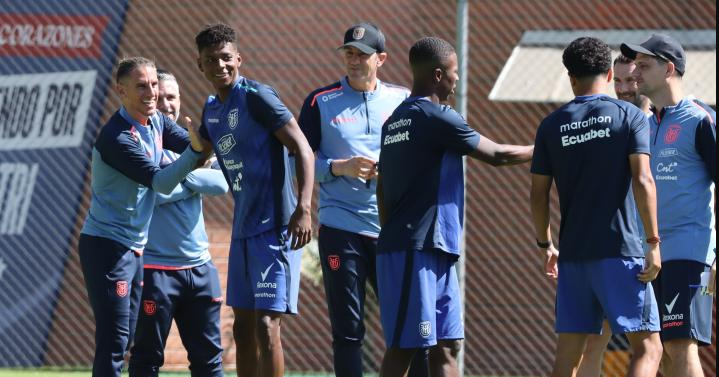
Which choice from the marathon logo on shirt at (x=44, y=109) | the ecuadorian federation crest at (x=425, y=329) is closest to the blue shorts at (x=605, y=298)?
the ecuadorian federation crest at (x=425, y=329)

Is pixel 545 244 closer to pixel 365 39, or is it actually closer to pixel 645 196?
pixel 645 196

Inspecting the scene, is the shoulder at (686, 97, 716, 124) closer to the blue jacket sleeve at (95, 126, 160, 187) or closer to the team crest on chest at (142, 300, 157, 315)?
the blue jacket sleeve at (95, 126, 160, 187)

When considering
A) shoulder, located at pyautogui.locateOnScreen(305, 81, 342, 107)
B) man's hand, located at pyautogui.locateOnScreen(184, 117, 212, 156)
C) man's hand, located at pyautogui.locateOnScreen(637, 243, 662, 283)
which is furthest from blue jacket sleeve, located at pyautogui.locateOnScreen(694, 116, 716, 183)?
man's hand, located at pyautogui.locateOnScreen(184, 117, 212, 156)

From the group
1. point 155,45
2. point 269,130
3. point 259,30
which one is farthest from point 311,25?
point 269,130

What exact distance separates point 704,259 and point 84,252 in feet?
10.2

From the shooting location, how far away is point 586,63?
5238 millimetres

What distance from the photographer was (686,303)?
578 cm

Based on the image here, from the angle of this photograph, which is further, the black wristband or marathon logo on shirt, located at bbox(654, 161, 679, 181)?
marathon logo on shirt, located at bbox(654, 161, 679, 181)

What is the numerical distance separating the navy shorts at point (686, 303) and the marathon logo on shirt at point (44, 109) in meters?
5.67

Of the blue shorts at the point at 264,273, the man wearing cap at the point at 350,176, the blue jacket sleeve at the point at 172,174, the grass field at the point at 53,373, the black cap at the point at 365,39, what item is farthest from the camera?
the grass field at the point at 53,373

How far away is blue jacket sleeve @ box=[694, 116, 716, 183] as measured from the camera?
5773 mm

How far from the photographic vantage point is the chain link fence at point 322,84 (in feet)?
31.8

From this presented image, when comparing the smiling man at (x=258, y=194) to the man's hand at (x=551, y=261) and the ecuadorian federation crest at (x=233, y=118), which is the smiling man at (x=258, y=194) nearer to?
the ecuadorian federation crest at (x=233, y=118)

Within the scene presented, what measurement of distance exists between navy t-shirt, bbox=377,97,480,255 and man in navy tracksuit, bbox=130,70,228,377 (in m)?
1.40
